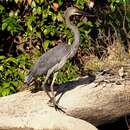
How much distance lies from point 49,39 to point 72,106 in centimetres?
259

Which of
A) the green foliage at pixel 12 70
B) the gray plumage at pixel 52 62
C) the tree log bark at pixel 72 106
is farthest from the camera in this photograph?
the green foliage at pixel 12 70

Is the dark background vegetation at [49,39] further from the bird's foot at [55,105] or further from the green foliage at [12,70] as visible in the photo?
the bird's foot at [55,105]

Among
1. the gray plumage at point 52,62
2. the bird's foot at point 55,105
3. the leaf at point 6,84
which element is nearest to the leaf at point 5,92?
the leaf at point 6,84

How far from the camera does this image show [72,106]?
22.4 feet

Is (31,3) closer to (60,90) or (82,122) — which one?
(60,90)

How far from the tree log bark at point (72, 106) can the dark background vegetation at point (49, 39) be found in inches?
51.7

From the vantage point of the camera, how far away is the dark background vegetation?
8.62 metres

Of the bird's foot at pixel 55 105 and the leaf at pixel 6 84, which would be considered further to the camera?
the leaf at pixel 6 84

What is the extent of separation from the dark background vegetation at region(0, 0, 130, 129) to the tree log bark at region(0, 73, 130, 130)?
4.31 feet

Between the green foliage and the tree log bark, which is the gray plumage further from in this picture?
the green foliage

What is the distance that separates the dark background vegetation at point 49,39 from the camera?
28.3 ft

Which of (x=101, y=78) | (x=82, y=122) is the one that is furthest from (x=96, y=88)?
(x=82, y=122)

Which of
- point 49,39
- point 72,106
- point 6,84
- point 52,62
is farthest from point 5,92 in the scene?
point 49,39

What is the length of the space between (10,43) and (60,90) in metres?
2.26
